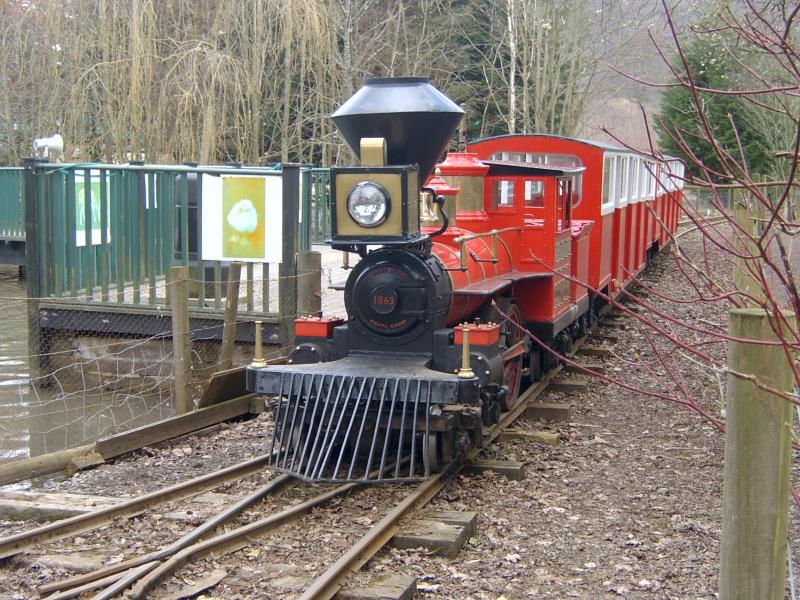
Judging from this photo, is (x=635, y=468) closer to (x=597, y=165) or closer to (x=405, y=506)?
(x=405, y=506)

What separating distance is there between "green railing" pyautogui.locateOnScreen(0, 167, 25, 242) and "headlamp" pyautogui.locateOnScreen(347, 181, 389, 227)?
15585 mm

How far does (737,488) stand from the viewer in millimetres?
2270

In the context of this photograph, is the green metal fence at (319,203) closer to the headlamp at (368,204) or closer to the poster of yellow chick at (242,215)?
the poster of yellow chick at (242,215)

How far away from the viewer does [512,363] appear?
8469 mm

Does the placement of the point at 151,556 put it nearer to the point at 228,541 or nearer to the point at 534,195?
the point at 228,541

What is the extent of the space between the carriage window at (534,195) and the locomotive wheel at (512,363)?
1177 millimetres

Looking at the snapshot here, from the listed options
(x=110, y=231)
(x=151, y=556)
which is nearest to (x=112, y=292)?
(x=110, y=231)

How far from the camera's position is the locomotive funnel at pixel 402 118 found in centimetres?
670

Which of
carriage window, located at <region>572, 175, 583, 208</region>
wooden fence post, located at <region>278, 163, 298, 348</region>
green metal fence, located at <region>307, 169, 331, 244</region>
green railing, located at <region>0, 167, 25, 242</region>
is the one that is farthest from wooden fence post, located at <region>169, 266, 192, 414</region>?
green railing, located at <region>0, 167, 25, 242</region>

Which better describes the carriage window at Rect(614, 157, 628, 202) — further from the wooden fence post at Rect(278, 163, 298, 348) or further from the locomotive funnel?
the locomotive funnel

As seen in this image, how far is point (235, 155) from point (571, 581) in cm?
1582

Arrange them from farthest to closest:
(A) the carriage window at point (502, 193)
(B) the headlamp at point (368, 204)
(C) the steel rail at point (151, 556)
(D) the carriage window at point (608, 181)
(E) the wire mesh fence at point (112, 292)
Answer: (D) the carriage window at point (608, 181), (E) the wire mesh fence at point (112, 292), (A) the carriage window at point (502, 193), (B) the headlamp at point (368, 204), (C) the steel rail at point (151, 556)

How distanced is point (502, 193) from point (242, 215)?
266cm

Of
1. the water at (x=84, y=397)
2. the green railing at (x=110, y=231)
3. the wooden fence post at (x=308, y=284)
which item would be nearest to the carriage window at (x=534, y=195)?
the wooden fence post at (x=308, y=284)
